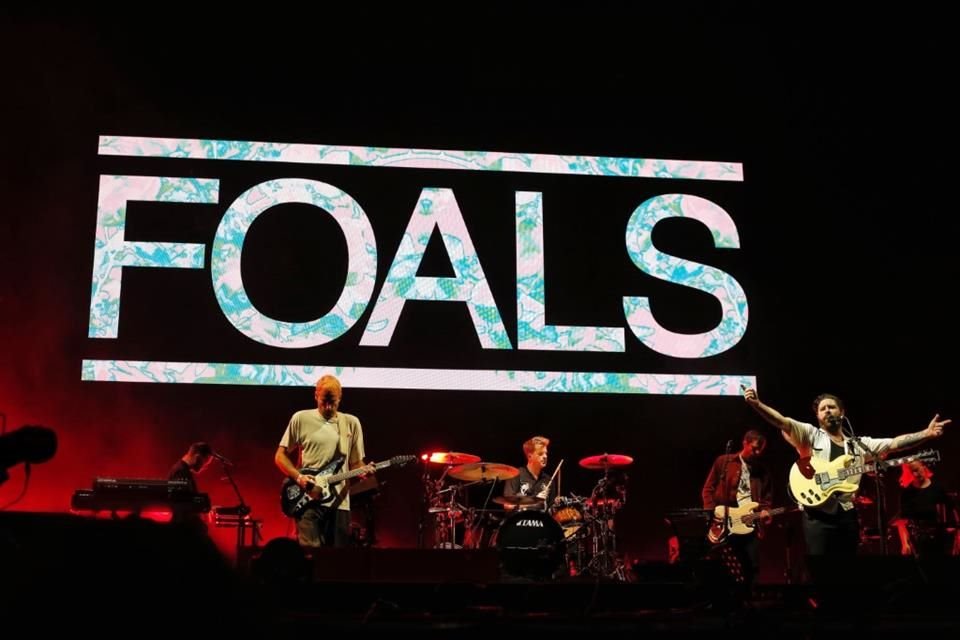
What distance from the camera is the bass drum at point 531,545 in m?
6.39

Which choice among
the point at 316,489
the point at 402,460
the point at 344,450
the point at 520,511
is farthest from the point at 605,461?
the point at 316,489

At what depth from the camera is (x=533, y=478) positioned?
812 centimetres

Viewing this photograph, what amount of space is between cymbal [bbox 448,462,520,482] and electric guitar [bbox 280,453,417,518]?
0.98 m

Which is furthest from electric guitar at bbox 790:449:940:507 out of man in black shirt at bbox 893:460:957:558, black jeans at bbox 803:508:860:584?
man in black shirt at bbox 893:460:957:558

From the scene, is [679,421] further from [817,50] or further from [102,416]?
[102,416]

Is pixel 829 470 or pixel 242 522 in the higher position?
pixel 829 470

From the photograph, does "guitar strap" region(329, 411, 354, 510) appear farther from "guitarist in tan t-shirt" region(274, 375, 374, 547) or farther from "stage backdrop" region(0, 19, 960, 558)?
"stage backdrop" region(0, 19, 960, 558)

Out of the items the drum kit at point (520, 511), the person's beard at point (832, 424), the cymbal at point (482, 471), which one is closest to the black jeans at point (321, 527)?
the drum kit at point (520, 511)

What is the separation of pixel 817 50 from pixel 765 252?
2.01m

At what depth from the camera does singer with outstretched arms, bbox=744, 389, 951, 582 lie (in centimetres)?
647

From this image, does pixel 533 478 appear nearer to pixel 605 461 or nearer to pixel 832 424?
pixel 605 461

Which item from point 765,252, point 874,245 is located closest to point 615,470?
point 765,252

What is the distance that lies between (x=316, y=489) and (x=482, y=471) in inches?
58.6

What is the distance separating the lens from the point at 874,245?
9195mm
